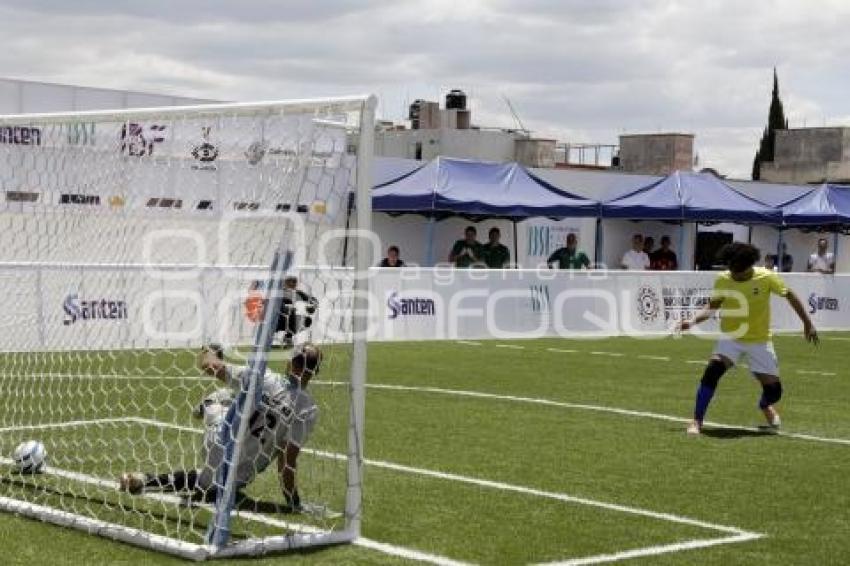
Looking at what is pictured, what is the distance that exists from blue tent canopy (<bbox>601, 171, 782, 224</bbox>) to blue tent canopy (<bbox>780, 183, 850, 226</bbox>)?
1.62 m

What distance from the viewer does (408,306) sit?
77.9 ft

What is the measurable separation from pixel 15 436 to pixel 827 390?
10.7m

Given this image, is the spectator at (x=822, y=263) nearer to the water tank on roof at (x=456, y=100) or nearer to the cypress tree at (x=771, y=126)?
the water tank on roof at (x=456, y=100)

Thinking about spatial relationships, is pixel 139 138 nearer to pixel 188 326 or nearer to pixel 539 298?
pixel 188 326

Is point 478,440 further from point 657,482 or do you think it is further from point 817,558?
point 817,558

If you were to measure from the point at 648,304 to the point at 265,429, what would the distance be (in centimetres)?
1952

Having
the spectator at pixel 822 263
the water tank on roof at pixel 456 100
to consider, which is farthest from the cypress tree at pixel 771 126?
the spectator at pixel 822 263

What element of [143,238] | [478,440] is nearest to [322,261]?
[478,440]

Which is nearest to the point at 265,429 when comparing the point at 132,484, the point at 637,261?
the point at 132,484

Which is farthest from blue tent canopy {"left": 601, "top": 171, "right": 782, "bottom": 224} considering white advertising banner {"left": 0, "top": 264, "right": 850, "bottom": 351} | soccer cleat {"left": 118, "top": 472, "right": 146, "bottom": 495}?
soccer cleat {"left": 118, "top": 472, "right": 146, "bottom": 495}

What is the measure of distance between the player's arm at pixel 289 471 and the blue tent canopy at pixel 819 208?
27716 mm

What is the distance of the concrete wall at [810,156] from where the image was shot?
63.0 meters

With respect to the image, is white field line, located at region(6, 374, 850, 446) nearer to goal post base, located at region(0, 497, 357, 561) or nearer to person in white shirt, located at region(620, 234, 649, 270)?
goal post base, located at region(0, 497, 357, 561)

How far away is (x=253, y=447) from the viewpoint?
8.49 meters
